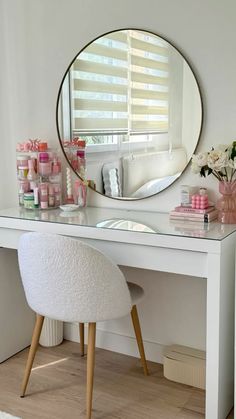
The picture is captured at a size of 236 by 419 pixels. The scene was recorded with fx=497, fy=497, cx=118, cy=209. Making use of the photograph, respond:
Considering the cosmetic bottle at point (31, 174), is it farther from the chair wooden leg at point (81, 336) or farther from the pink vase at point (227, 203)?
the pink vase at point (227, 203)

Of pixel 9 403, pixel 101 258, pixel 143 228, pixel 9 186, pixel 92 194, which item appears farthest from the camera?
pixel 9 186

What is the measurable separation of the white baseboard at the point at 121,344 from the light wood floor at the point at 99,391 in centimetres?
4

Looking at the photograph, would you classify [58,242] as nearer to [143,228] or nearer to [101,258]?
[101,258]

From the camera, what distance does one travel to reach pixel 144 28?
2.36 m

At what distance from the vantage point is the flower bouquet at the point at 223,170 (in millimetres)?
2115

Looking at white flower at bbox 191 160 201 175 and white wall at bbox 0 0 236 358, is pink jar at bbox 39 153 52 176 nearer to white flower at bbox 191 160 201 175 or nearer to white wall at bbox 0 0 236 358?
white wall at bbox 0 0 236 358

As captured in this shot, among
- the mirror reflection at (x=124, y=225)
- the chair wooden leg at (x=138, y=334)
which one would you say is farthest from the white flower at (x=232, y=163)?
the chair wooden leg at (x=138, y=334)

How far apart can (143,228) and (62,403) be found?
2.91 ft

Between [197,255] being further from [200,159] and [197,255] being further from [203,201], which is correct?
[200,159]

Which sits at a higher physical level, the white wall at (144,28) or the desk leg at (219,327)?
the white wall at (144,28)

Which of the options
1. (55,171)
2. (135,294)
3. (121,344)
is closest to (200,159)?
(135,294)

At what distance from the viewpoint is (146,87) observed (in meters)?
2.40

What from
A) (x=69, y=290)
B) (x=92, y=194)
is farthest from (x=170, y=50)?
(x=69, y=290)

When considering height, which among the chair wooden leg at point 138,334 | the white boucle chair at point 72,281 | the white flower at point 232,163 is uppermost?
the white flower at point 232,163
